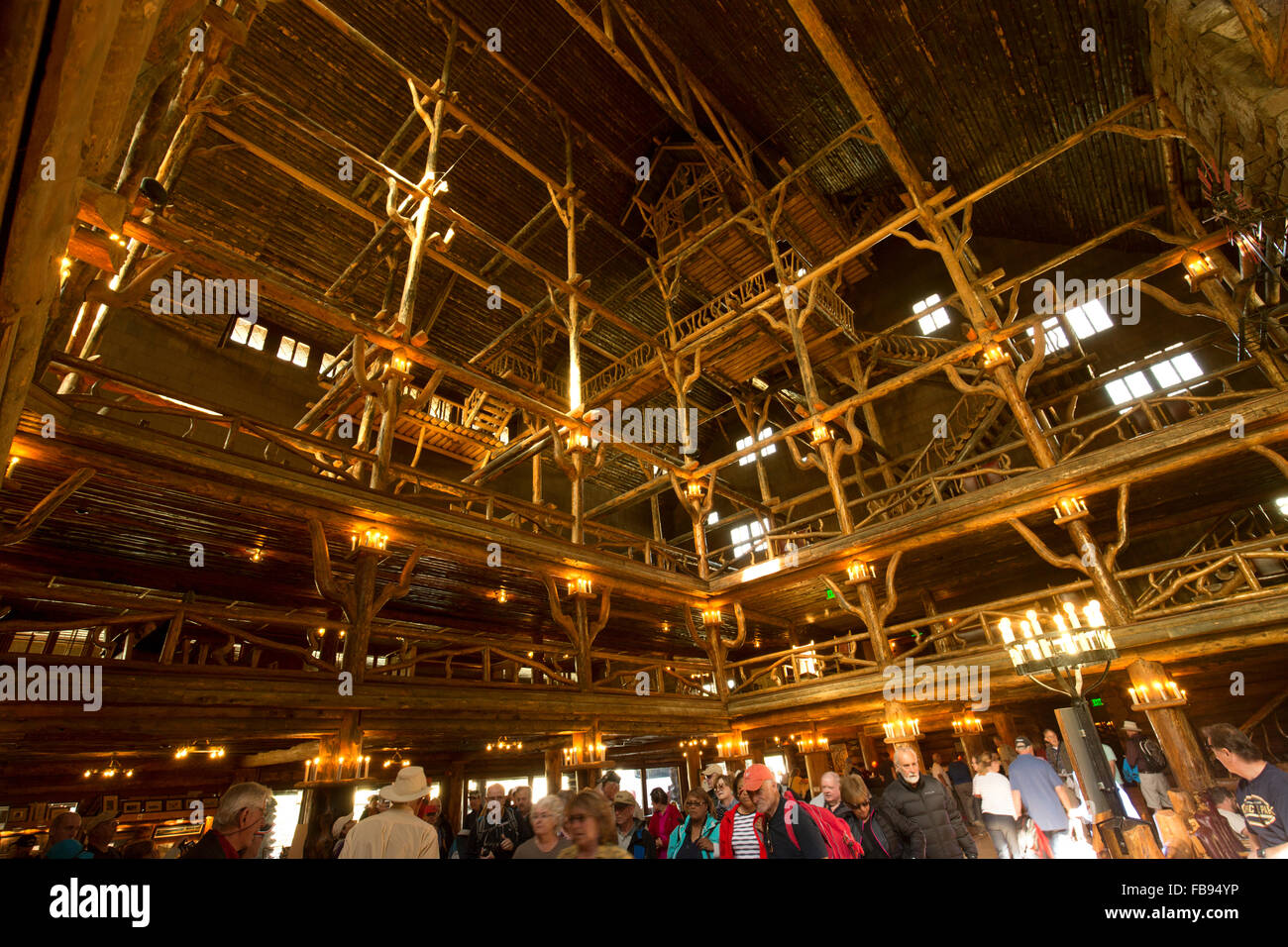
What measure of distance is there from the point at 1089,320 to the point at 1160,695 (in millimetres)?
11587

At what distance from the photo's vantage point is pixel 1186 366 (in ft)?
46.4

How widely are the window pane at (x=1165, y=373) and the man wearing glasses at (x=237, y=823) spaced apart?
736 inches

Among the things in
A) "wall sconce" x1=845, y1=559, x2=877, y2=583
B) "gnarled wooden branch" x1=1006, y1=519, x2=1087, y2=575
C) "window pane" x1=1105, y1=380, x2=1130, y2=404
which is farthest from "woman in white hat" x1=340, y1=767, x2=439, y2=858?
"window pane" x1=1105, y1=380, x2=1130, y2=404

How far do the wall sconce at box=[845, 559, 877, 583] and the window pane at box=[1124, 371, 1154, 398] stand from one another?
9327mm

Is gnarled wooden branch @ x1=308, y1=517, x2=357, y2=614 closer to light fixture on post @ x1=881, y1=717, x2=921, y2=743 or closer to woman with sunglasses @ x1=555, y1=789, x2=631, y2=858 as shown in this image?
woman with sunglasses @ x1=555, y1=789, x2=631, y2=858

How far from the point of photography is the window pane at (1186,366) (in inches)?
551

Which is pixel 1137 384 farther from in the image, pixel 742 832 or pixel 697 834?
pixel 742 832

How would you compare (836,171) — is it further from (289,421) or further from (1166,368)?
(289,421)

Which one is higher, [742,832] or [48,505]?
[48,505]

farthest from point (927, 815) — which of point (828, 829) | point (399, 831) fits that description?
point (399, 831)

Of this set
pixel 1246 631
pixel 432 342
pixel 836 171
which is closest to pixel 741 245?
pixel 836 171

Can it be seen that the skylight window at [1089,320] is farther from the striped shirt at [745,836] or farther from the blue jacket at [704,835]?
the striped shirt at [745,836]

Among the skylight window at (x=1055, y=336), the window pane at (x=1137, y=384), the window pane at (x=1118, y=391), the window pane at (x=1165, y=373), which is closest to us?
the window pane at (x=1165, y=373)

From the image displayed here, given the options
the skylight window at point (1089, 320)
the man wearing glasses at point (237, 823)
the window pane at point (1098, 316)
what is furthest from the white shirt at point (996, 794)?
the window pane at point (1098, 316)
